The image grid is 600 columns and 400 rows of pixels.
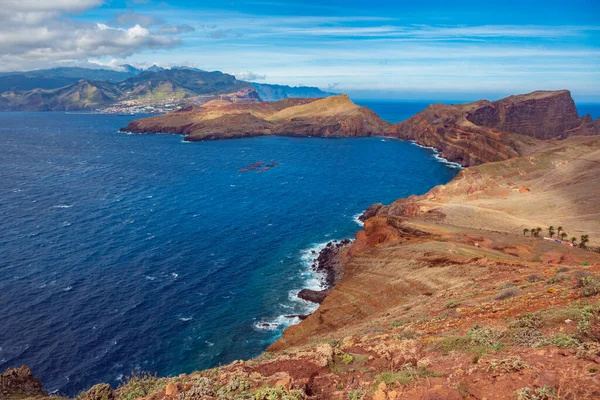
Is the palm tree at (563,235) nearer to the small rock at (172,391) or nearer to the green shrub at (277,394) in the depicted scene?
the green shrub at (277,394)

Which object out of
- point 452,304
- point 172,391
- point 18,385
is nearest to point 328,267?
point 452,304

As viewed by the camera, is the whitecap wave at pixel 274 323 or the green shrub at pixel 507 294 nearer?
the green shrub at pixel 507 294

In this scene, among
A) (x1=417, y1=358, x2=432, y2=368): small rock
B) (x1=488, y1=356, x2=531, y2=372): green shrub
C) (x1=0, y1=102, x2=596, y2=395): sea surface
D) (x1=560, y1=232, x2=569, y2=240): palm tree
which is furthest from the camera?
(x1=560, y1=232, x2=569, y2=240): palm tree

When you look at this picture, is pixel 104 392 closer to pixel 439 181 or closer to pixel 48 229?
pixel 48 229

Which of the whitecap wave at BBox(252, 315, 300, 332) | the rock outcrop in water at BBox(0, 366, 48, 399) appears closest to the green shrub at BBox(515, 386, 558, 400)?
the rock outcrop in water at BBox(0, 366, 48, 399)

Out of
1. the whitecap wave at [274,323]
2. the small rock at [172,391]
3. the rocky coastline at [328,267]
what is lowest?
the whitecap wave at [274,323]

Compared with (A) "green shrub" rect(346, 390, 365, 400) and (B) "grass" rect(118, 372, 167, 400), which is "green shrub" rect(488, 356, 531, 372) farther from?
(B) "grass" rect(118, 372, 167, 400)

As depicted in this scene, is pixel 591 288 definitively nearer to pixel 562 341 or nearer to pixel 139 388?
pixel 562 341

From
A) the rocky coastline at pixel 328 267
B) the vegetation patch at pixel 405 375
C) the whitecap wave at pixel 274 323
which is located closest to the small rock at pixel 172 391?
the vegetation patch at pixel 405 375

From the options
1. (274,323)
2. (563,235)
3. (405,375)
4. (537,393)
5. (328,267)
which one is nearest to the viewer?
(537,393)
